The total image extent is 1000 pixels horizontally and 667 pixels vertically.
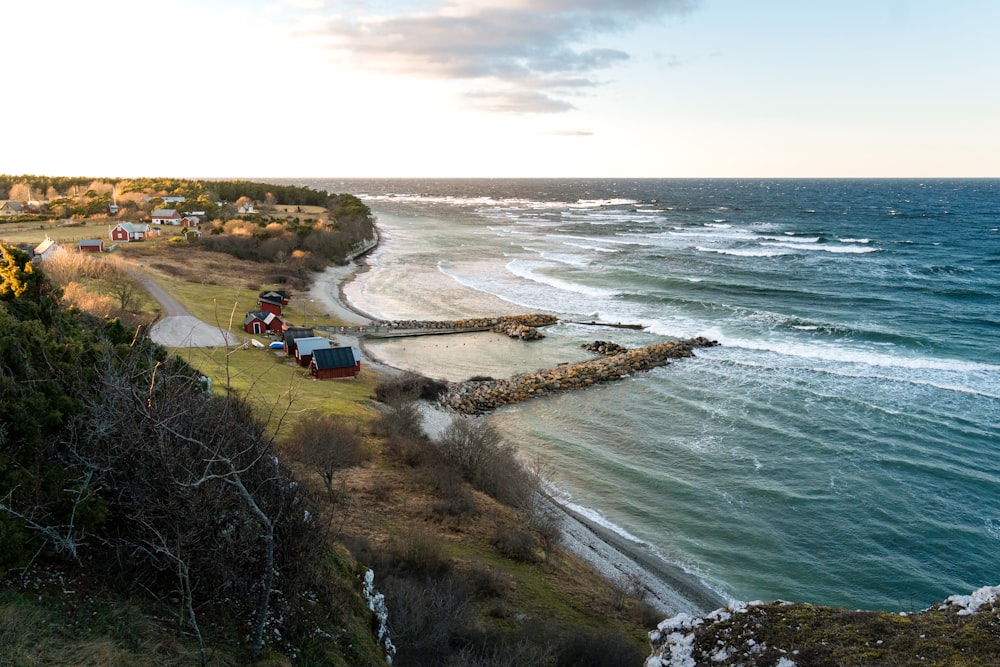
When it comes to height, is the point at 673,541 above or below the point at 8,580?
below

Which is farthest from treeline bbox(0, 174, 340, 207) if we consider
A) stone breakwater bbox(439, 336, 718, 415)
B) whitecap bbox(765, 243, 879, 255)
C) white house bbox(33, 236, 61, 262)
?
stone breakwater bbox(439, 336, 718, 415)

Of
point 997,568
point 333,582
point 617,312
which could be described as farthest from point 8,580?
point 617,312

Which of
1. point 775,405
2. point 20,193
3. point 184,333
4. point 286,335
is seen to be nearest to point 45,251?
point 184,333

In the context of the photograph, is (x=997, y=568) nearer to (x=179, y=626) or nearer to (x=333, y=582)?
(x=333, y=582)

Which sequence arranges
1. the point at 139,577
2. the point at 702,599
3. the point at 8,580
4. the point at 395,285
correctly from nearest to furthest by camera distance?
the point at 8,580
the point at 139,577
the point at 702,599
the point at 395,285

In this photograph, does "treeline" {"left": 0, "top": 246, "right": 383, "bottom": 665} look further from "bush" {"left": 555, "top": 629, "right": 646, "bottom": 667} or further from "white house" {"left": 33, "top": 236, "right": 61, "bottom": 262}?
"white house" {"left": 33, "top": 236, "right": 61, "bottom": 262}

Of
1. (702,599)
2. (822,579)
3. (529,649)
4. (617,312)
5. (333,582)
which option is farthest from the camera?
(617,312)
